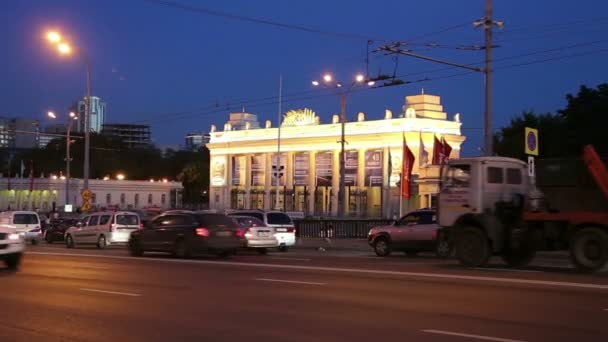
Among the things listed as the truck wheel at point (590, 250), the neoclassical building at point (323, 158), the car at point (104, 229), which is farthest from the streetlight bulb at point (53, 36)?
the neoclassical building at point (323, 158)

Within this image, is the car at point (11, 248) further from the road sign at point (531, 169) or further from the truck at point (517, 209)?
the road sign at point (531, 169)

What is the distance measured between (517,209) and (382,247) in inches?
334

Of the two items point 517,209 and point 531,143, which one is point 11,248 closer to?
point 517,209

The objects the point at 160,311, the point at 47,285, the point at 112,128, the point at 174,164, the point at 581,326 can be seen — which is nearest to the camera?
the point at 581,326

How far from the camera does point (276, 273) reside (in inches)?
744

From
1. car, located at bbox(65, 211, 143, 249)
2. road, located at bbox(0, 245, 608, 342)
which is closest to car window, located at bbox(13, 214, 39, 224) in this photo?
car, located at bbox(65, 211, 143, 249)

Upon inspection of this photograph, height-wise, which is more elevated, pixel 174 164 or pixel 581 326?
pixel 174 164

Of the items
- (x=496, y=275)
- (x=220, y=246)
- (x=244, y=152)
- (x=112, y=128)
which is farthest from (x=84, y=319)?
(x=112, y=128)

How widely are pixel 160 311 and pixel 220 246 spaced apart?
41.5 feet

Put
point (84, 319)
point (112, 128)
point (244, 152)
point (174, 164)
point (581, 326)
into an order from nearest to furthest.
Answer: point (581, 326)
point (84, 319)
point (244, 152)
point (174, 164)
point (112, 128)

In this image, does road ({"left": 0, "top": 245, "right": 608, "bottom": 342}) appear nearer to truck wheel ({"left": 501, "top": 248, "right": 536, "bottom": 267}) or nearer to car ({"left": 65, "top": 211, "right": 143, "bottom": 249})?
truck wheel ({"left": 501, "top": 248, "right": 536, "bottom": 267})

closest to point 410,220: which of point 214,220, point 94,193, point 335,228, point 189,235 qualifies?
point 214,220

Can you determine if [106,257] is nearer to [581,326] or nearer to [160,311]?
[160,311]

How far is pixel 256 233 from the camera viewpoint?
92.9 ft
